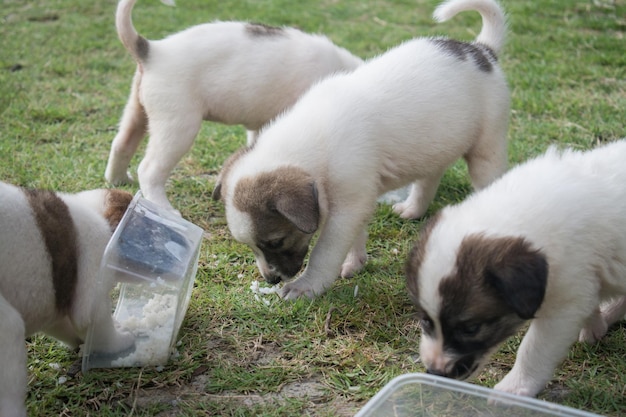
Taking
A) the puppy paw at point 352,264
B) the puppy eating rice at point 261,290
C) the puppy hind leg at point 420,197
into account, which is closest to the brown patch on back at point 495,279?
the puppy eating rice at point 261,290

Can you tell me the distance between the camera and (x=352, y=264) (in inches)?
217

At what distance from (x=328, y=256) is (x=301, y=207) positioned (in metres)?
0.55

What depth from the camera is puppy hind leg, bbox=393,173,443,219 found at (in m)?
6.23

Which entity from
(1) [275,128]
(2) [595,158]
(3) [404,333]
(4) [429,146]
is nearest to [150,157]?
(1) [275,128]

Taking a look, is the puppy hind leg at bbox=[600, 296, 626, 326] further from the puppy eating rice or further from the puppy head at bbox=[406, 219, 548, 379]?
the puppy eating rice

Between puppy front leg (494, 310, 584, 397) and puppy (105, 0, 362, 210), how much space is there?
133 inches

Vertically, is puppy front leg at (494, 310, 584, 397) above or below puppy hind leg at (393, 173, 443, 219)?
above

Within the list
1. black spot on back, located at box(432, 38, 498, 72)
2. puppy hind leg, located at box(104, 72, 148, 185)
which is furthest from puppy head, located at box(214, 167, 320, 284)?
puppy hind leg, located at box(104, 72, 148, 185)

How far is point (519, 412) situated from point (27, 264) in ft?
8.07

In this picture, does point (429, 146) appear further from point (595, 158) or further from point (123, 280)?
point (123, 280)

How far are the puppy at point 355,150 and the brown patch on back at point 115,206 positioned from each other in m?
0.73

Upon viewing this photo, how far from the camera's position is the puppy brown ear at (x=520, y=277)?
3439mm

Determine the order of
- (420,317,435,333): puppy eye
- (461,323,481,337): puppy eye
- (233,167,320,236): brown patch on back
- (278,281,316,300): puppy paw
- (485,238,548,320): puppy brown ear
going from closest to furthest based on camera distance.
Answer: (485,238,548,320): puppy brown ear
(461,323,481,337): puppy eye
(420,317,435,333): puppy eye
(233,167,320,236): brown patch on back
(278,281,316,300): puppy paw

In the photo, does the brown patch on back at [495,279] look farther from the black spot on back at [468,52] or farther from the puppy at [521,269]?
the black spot on back at [468,52]
